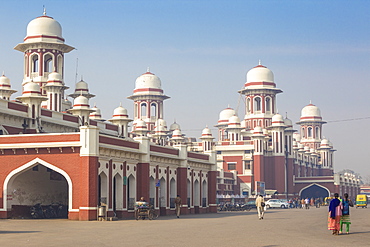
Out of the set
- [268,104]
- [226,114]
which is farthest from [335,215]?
[226,114]

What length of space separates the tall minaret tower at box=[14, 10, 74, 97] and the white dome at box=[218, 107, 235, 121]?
6080 centimetres

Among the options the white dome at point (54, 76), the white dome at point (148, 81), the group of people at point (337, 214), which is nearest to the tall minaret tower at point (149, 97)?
the white dome at point (148, 81)

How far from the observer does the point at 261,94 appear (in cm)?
10581

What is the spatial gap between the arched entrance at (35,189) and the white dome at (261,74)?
67.2 metres

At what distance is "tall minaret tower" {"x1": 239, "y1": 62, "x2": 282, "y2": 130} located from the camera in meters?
106

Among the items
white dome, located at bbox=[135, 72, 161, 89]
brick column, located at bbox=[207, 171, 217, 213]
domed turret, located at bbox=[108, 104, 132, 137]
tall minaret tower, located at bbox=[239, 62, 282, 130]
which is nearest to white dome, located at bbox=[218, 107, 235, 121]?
tall minaret tower, located at bbox=[239, 62, 282, 130]

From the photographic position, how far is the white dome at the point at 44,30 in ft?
205

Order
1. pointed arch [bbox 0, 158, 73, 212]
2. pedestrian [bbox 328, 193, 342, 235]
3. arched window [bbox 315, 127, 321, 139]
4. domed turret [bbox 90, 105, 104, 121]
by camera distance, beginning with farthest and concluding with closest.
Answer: arched window [bbox 315, 127, 321, 139]
domed turret [bbox 90, 105, 104, 121]
pointed arch [bbox 0, 158, 73, 212]
pedestrian [bbox 328, 193, 342, 235]

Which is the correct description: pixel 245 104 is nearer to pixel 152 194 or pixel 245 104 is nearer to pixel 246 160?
pixel 246 160

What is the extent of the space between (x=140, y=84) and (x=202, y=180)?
54554 millimetres

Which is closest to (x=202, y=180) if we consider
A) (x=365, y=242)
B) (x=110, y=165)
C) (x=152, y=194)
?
(x=152, y=194)

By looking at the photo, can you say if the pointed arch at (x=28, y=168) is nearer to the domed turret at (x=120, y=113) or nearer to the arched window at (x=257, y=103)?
the domed turret at (x=120, y=113)

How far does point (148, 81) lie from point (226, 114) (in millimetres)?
19636

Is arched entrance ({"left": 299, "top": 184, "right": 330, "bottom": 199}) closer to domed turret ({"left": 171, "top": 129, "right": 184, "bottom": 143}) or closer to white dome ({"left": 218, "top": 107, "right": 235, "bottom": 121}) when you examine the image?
white dome ({"left": 218, "top": 107, "right": 235, "bottom": 121})
